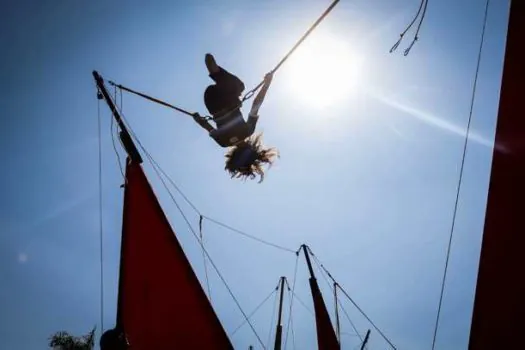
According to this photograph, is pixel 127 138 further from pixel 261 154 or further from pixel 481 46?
pixel 481 46

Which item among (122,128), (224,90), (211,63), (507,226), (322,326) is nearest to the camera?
(507,226)

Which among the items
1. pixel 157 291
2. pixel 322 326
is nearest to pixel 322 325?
pixel 322 326

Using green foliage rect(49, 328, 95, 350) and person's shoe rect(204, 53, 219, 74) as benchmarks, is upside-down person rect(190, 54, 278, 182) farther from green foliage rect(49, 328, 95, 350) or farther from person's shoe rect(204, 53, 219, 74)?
green foliage rect(49, 328, 95, 350)

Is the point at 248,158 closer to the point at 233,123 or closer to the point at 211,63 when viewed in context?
the point at 233,123

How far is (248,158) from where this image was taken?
18.0 feet

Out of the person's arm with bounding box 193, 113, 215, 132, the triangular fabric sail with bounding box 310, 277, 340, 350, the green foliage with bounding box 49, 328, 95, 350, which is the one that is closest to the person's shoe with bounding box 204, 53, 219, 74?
the person's arm with bounding box 193, 113, 215, 132

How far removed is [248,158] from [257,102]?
1.06 metres

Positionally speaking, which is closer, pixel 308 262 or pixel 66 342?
pixel 308 262

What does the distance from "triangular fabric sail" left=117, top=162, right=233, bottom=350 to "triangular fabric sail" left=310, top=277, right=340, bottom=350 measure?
6.64m

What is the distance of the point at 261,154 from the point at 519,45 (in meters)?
3.97

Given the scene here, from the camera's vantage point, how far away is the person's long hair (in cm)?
552

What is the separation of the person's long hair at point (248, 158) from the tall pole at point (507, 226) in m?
3.77

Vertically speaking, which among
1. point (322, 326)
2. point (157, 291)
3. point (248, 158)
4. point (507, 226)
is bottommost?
point (507, 226)

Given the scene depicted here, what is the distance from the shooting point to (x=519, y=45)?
210 cm
